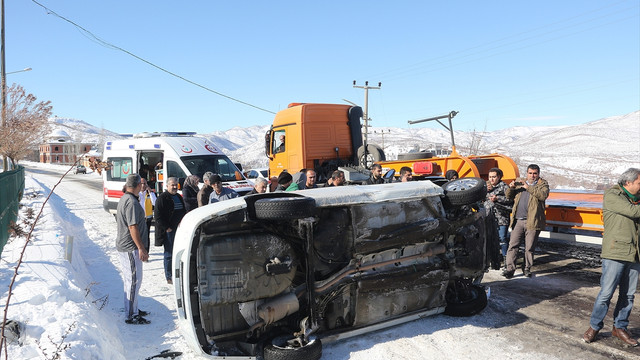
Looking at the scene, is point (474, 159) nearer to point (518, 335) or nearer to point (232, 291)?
point (518, 335)

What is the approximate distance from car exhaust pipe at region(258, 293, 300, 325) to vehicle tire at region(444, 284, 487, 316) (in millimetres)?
2114

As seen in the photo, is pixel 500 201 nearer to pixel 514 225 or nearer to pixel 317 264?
pixel 514 225

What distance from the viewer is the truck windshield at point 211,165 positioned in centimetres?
1084

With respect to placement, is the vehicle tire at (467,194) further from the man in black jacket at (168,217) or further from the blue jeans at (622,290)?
the man in black jacket at (168,217)

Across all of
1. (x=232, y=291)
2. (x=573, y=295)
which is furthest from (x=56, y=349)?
(x=573, y=295)

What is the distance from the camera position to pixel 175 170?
10.8 meters

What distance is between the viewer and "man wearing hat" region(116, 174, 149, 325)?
5.18 meters

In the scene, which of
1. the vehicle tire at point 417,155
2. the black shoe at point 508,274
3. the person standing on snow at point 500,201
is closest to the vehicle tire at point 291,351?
the black shoe at point 508,274

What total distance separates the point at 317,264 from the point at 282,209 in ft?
2.65

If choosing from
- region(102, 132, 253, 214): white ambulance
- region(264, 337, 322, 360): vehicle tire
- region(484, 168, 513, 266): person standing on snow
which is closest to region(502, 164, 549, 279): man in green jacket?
region(484, 168, 513, 266): person standing on snow

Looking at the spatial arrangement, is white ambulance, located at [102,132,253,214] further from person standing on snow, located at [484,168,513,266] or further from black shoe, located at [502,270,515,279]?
black shoe, located at [502,270,515,279]

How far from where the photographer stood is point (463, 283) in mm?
5352

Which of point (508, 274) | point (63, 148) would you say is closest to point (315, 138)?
point (508, 274)

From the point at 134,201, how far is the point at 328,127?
7111 millimetres
